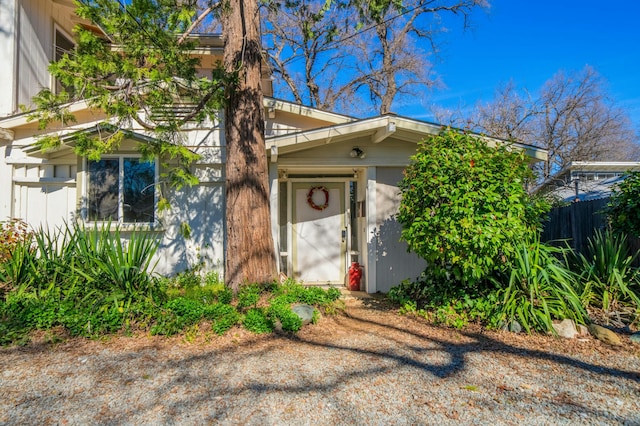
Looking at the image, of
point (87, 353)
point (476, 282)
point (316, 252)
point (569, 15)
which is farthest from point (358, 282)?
point (569, 15)

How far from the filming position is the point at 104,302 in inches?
162

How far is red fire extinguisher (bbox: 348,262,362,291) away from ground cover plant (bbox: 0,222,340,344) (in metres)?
2.10

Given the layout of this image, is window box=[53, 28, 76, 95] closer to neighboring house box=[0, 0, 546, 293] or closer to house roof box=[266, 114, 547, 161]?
neighboring house box=[0, 0, 546, 293]

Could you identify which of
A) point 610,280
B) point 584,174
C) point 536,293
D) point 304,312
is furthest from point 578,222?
point 584,174

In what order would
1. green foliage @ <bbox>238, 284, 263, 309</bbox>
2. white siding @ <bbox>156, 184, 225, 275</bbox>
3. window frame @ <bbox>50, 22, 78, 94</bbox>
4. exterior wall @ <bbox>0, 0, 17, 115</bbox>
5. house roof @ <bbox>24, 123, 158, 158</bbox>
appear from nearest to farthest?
green foliage @ <bbox>238, 284, 263, 309</bbox> < house roof @ <bbox>24, 123, 158, 158</bbox> < white siding @ <bbox>156, 184, 225, 275</bbox> < exterior wall @ <bbox>0, 0, 17, 115</bbox> < window frame @ <bbox>50, 22, 78, 94</bbox>

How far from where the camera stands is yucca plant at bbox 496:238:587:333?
4.19 meters

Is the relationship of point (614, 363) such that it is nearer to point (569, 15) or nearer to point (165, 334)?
point (165, 334)

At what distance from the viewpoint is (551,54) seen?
42.8ft

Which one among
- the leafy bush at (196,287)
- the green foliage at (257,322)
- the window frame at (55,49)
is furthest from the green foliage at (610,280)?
the window frame at (55,49)

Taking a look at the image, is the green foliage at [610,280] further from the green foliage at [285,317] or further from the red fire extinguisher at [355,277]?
the green foliage at [285,317]

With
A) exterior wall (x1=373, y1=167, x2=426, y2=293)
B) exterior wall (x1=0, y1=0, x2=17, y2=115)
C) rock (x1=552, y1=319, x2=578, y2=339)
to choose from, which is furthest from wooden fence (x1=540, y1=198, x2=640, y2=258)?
exterior wall (x1=0, y1=0, x2=17, y2=115)

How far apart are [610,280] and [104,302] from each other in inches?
239

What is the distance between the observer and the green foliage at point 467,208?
167 inches

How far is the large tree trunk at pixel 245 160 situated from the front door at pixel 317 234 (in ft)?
6.25
